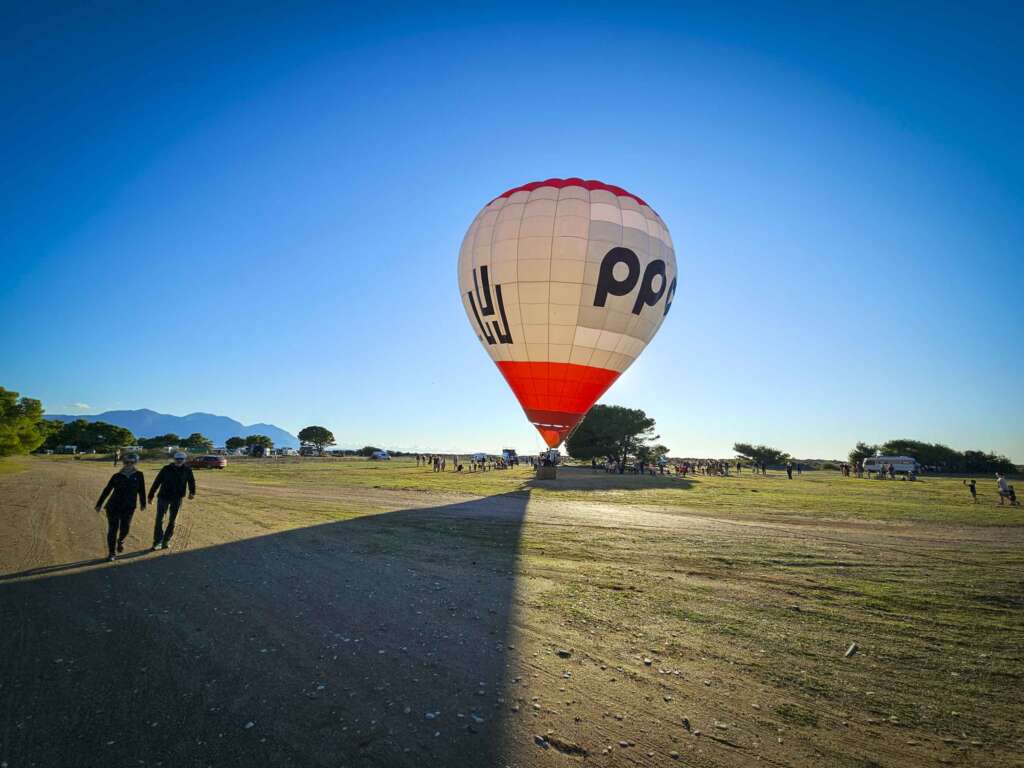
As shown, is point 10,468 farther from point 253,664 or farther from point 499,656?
point 499,656

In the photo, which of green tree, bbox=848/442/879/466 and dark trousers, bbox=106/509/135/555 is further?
green tree, bbox=848/442/879/466

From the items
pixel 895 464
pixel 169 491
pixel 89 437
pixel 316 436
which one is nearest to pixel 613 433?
pixel 895 464

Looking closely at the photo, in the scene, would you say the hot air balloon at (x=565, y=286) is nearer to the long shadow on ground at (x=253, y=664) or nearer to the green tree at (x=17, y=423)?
the long shadow on ground at (x=253, y=664)

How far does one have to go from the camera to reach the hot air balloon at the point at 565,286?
74.1 feet

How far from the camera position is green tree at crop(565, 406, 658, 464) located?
6188cm

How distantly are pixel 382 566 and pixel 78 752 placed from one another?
5.33 m

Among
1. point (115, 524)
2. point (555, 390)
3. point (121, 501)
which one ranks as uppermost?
point (555, 390)

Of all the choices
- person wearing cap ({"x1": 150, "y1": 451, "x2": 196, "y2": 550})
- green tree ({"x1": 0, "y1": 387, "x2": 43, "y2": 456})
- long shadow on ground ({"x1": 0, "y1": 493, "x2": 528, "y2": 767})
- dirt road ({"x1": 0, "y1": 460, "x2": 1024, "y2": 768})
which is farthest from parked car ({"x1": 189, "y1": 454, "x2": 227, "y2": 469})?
long shadow on ground ({"x1": 0, "y1": 493, "x2": 528, "y2": 767})

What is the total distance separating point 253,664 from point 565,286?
801 inches

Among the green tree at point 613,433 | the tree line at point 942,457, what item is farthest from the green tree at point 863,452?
the green tree at point 613,433

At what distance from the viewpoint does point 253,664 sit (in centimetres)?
447

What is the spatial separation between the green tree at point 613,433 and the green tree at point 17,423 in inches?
2204

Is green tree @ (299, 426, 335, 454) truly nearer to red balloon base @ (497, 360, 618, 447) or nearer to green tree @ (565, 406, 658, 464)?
green tree @ (565, 406, 658, 464)

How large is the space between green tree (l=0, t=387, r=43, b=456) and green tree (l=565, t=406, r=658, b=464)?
5599 cm
